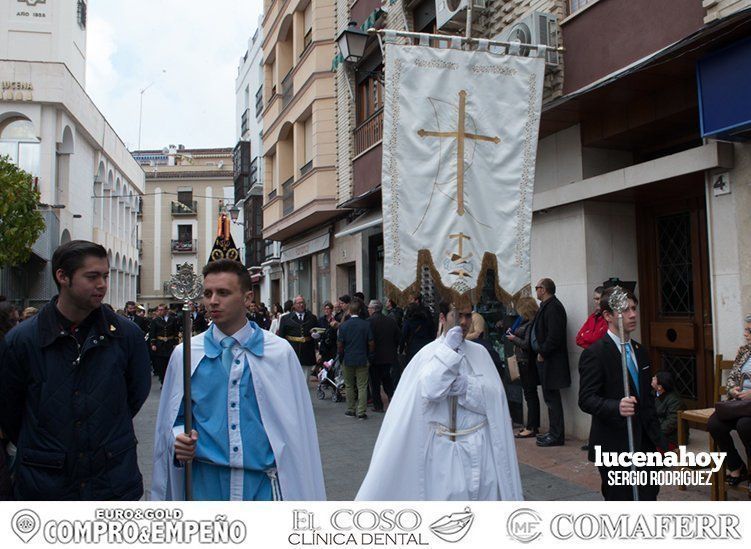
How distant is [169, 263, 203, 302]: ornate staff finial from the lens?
3189 mm

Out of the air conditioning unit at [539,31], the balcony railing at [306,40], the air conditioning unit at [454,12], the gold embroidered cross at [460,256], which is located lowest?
the gold embroidered cross at [460,256]

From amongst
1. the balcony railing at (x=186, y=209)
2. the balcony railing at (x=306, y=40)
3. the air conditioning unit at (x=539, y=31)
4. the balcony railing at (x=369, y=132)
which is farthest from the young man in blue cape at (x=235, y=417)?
the balcony railing at (x=186, y=209)

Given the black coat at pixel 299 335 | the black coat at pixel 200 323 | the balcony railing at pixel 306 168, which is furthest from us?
the balcony railing at pixel 306 168

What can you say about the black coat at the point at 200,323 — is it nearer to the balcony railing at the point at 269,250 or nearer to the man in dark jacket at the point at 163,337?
the man in dark jacket at the point at 163,337

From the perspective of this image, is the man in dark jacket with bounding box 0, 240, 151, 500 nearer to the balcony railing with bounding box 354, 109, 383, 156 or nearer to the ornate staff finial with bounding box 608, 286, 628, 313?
the ornate staff finial with bounding box 608, 286, 628, 313

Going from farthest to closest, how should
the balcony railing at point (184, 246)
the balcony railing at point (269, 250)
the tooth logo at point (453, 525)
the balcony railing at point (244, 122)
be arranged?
the balcony railing at point (184, 246) → the balcony railing at point (244, 122) → the balcony railing at point (269, 250) → the tooth logo at point (453, 525)

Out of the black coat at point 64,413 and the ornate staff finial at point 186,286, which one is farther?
the ornate staff finial at point 186,286

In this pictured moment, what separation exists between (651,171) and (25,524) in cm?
635

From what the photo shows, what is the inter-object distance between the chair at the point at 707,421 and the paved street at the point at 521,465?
1.84ft

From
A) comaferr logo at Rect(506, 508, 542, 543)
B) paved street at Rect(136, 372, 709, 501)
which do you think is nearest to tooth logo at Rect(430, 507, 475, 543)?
comaferr logo at Rect(506, 508, 542, 543)

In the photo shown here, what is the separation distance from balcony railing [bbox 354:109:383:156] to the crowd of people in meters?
10.4

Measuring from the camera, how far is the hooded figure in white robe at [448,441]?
3.75 metres

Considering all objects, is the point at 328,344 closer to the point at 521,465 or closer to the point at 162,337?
the point at 162,337

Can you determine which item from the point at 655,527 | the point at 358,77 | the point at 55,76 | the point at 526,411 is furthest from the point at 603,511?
the point at 55,76
